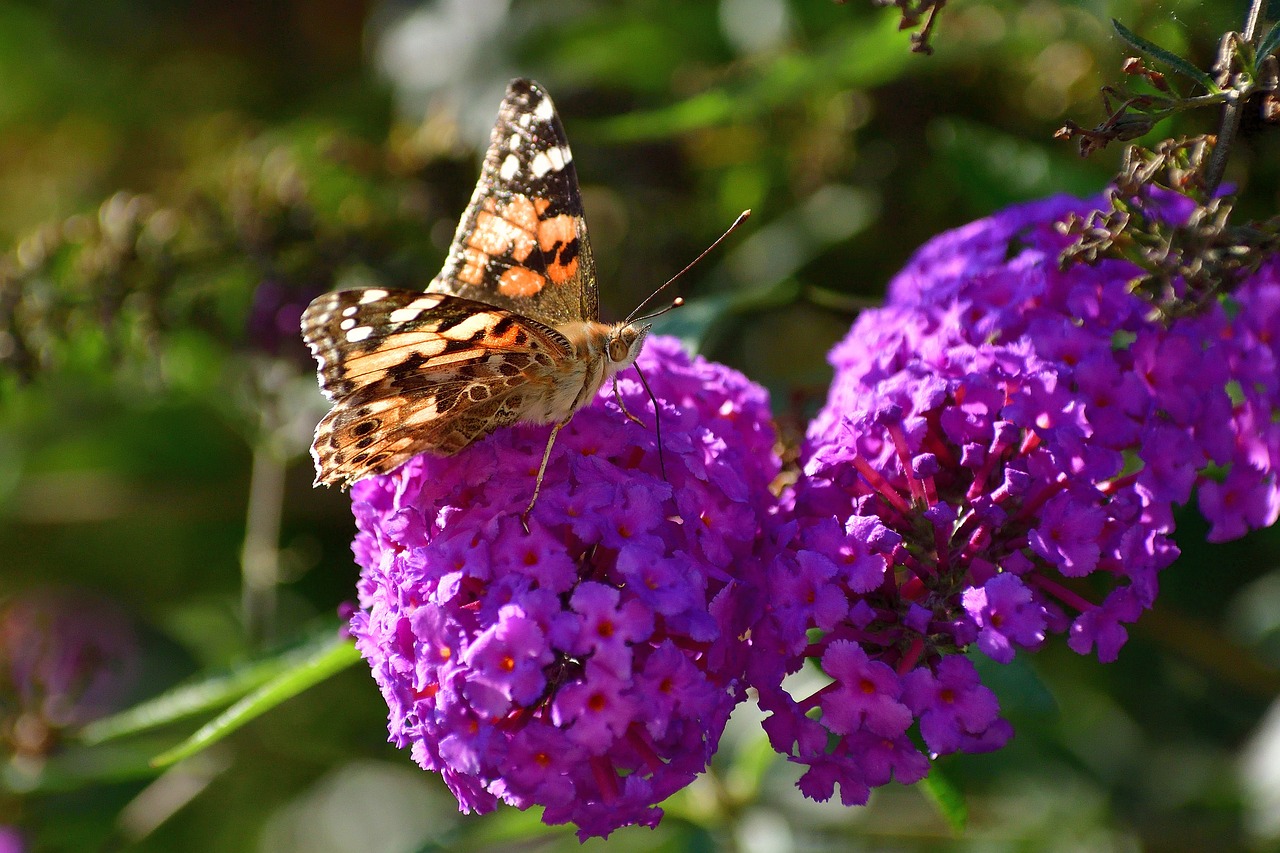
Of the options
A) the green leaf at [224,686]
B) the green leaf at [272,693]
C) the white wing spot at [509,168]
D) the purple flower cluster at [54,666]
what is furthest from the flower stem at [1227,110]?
the purple flower cluster at [54,666]

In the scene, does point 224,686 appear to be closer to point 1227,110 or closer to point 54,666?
point 54,666

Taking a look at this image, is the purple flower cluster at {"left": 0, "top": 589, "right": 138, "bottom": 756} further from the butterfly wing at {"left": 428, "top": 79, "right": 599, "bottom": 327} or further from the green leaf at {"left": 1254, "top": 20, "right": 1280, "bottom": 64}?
the green leaf at {"left": 1254, "top": 20, "right": 1280, "bottom": 64}

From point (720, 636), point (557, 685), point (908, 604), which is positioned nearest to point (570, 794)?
point (557, 685)

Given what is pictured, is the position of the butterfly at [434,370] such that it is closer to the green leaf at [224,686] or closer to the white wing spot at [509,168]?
the white wing spot at [509,168]

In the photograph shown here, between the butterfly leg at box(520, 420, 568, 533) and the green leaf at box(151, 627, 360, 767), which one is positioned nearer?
the butterfly leg at box(520, 420, 568, 533)

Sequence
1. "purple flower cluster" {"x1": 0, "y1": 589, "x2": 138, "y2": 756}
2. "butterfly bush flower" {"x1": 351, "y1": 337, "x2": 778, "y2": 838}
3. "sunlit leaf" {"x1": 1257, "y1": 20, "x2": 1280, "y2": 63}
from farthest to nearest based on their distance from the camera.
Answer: "purple flower cluster" {"x1": 0, "y1": 589, "x2": 138, "y2": 756}
"sunlit leaf" {"x1": 1257, "y1": 20, "x2": 1280, "y2": 63}
"butterfly bush flower" {"x1": 351, "y1": 337, "x2": 778, "y2": 838}

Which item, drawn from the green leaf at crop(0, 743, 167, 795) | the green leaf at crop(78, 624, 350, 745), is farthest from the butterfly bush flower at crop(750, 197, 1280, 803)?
the green leaf at crop(0, 743, 167, 795)

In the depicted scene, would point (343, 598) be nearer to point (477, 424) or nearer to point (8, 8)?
point (477, 424)
